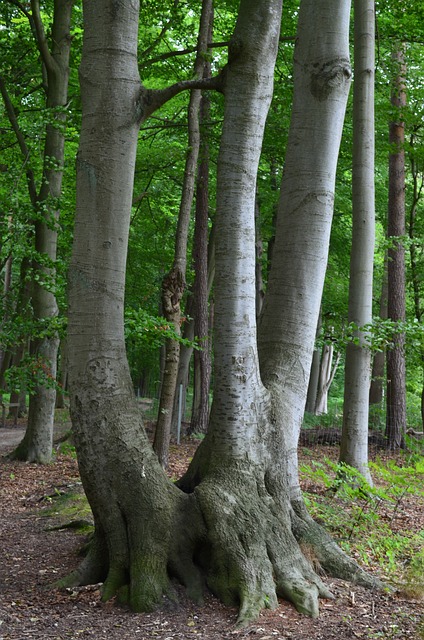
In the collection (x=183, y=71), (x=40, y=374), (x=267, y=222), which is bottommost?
(x=40, y=374)

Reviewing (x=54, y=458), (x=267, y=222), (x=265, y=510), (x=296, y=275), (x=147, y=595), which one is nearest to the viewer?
(x=147, y=595)

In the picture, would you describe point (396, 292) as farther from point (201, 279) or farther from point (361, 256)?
point (361, 256)

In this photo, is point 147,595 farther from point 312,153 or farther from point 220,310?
point 312,153

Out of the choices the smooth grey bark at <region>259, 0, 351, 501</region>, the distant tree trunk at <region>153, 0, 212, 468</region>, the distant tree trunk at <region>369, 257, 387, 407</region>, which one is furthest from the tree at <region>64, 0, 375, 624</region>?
the distant tree trunk at <region>369, 257, 387, 407</region>

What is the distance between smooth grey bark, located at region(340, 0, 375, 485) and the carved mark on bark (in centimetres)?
367

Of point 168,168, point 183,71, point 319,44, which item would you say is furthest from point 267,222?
point 319,44

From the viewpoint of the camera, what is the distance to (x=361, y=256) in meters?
9.39

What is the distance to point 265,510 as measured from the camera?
502 cm

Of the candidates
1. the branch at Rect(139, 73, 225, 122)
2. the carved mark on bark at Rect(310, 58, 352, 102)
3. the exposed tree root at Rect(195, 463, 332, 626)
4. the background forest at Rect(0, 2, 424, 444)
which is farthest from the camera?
the background forest at Rect(0, 2, 424, 444)

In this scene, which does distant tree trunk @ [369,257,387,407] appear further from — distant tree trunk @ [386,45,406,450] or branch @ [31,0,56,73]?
branch @ [31,0,56,73]

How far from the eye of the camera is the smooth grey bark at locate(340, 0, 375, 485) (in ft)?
30.4

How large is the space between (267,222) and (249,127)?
1772 centimetres

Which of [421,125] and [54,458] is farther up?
[421,125]

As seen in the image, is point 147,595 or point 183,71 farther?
point 183,71
